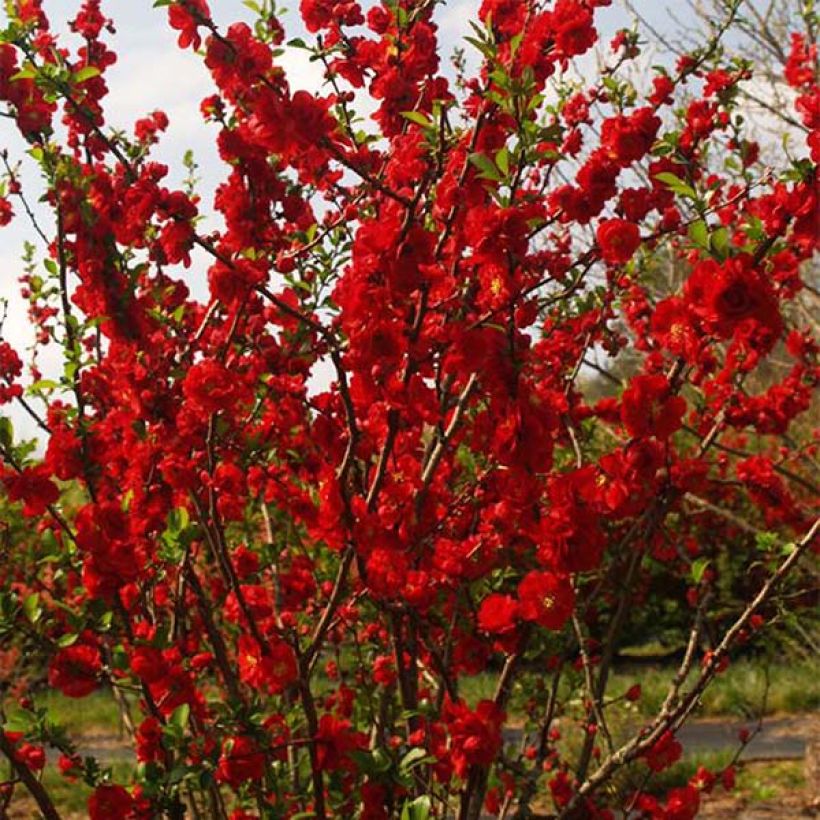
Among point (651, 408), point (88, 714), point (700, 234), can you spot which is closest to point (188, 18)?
point (700, 234)

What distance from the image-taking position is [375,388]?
2.13m

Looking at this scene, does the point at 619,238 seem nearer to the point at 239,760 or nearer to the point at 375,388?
the point at 375,388

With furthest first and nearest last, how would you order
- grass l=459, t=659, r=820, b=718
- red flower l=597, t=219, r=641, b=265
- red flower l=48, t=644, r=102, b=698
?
grass l=459, t=659, r=820, b=718, red flower l=48, t=644, r=102, b=698, red flower l=597, t=219, r=641, b=265

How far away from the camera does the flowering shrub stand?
1945 mm

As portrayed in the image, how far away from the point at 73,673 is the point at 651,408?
1469 mm

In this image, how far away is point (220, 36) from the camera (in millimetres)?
2029

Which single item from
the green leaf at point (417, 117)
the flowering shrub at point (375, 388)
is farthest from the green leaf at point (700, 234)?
the green leaf at point (417, 117)

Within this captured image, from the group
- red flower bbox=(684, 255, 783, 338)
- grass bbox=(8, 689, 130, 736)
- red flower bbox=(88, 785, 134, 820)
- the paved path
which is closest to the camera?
red flower bbox=(684, 255, 783, 338)

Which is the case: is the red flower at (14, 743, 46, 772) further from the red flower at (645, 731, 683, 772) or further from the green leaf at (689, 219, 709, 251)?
the green leaf at (689, 219, 709, 251)

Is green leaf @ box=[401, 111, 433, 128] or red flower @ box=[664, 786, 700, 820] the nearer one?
green leaf @ box=[401, 111, 433, 128]

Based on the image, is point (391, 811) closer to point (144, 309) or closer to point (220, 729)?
point (220, 729)

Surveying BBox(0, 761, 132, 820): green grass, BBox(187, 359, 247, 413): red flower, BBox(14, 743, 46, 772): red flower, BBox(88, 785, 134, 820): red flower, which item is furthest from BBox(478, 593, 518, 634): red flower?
BBox(0, 761, 132, 820): green grass

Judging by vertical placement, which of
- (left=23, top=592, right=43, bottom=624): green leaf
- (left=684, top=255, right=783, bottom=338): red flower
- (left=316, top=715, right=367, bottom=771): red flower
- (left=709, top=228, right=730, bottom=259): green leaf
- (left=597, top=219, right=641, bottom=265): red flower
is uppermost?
(left=597, top=219, right=641, bottom=265): red flower

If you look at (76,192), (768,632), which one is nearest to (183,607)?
(76,192)
